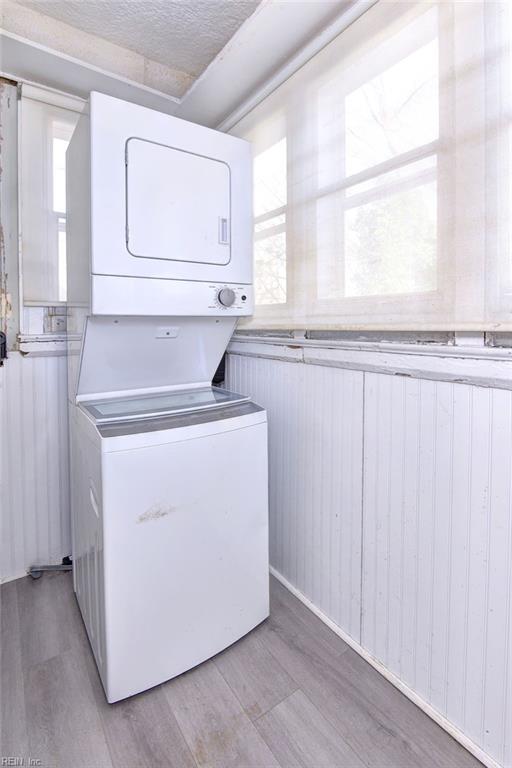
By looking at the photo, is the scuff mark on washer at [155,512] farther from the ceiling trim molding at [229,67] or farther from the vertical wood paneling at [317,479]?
the ceiling trim molding at [229,67]

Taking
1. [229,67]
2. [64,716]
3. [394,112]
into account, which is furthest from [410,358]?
[64,716]

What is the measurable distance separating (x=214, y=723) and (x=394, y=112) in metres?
2.10

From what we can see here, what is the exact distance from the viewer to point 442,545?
1215 millimetres

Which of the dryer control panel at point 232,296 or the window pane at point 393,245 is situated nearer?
the window pane at point 393,245

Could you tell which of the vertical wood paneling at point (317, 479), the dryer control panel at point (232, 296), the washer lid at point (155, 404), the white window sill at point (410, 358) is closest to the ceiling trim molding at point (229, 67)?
the dryer control panel at point (232, 296)

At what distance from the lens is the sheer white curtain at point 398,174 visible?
1051 millimetres

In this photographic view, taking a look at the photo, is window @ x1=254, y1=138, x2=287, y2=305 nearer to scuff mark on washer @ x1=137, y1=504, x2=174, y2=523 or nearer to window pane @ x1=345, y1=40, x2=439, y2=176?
window pane @ x1=345, y1=40, x2=439, y2=176

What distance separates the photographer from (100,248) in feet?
4.55

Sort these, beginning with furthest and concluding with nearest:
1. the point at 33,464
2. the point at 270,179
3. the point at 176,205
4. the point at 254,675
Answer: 1. the point at 33,464
2. the point at 270,179
3. the point at 176,205
4. the point at 254,675

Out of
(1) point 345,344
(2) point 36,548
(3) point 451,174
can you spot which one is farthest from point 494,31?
(2) point 36,548

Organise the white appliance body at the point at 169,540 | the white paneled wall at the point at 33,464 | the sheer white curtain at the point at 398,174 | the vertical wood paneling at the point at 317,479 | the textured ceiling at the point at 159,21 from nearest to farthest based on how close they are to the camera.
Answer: the sheer white curtain at the point at 398,174
the white appliance body at the point at 169,540
the vertical wood paneling at the point at 317,479
the textured ceiling at the point at 159,21
the white paneled wall at the point at 33,464

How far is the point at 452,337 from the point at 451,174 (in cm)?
47

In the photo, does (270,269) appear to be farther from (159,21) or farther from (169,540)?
(169,540)

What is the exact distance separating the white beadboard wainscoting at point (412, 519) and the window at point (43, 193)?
124cm
